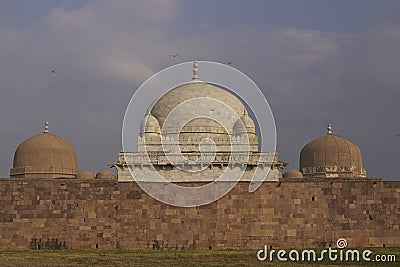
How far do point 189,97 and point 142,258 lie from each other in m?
12.4

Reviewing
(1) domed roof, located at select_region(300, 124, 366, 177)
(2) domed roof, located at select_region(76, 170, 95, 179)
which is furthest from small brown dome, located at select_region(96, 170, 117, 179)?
(1) domed roof, located at select_region(300, 124, 366, 177)

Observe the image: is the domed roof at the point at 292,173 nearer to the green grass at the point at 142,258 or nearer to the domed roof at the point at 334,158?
the domed roof at the point at 334,158

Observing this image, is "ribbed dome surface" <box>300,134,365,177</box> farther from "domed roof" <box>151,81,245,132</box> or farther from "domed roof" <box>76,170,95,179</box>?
"domed roof" <box>76,170,95,179</box>

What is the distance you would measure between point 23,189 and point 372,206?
14855 millimetres

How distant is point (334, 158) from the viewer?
1598 inches

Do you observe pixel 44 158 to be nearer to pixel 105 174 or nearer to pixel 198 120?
pixel 105 174

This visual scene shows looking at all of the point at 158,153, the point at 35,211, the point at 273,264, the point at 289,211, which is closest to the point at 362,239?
the point at 289,211

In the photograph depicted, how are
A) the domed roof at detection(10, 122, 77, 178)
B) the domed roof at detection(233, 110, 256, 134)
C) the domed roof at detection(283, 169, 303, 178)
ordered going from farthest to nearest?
the domed roof at detection(283, 169, 303, 178)
the domed roof at detection(10, 122, 77, 178)
the domed roof at detection(233, 110, 256, 134)

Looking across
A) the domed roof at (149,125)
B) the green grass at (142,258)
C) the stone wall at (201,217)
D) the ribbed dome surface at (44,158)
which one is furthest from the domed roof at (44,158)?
the green grass at (142,258)

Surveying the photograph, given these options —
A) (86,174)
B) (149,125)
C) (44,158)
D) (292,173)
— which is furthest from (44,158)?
(292,173)

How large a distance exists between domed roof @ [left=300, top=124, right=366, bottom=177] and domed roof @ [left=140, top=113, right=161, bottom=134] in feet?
42.3

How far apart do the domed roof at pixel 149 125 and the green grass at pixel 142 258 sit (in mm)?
7708

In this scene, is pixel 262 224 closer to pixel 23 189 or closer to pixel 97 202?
pixel 97 202

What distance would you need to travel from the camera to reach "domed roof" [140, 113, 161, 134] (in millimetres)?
32281
